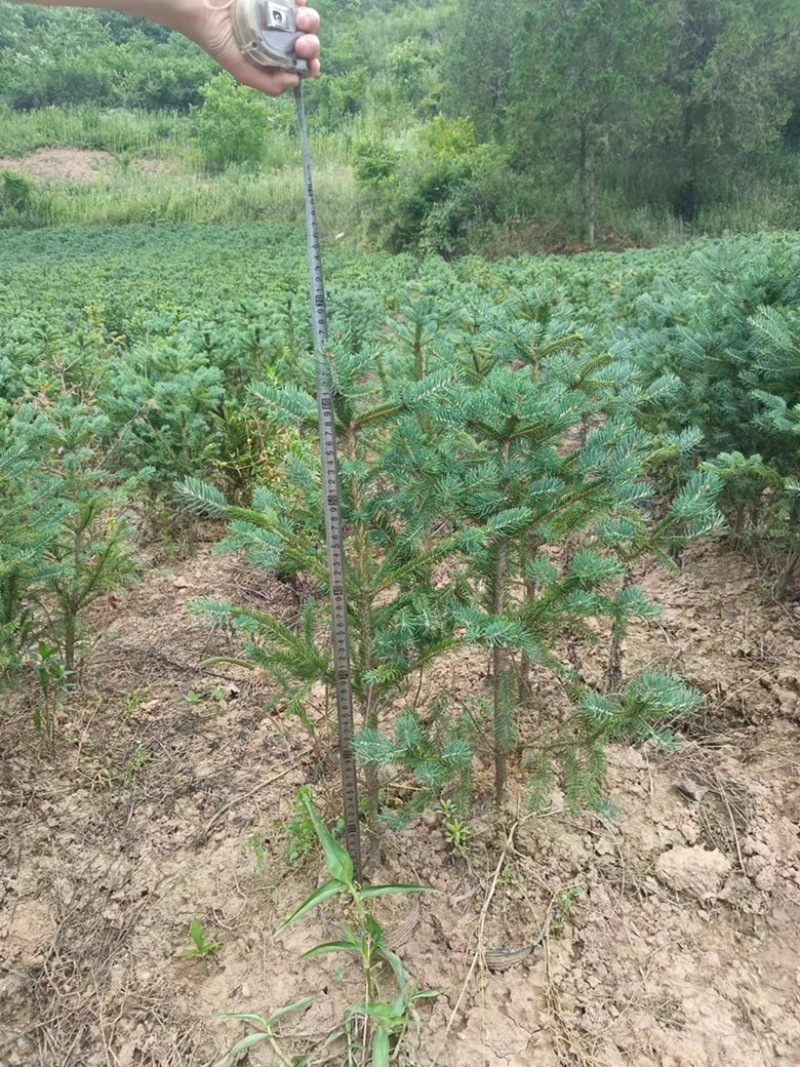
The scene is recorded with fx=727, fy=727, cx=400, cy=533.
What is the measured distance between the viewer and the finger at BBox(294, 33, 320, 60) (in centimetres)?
168

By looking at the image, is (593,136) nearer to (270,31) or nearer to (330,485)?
(270,31)

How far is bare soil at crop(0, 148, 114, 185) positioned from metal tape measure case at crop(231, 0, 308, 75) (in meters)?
40.9

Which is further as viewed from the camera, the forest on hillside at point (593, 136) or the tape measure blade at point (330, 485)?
the forest on hillside at point (593, 136)

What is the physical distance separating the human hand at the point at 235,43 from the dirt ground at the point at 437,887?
1888 millimetres

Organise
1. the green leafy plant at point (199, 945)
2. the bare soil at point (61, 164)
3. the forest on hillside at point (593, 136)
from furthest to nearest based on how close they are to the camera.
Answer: the bare soil at point (61, 164), the forest on hillside at point (593, 136), the green leafy plant at point (199, 945)

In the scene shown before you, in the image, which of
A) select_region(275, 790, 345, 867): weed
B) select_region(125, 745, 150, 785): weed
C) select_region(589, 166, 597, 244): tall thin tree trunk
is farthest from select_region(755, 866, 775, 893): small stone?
select_region(589, 166, 597, 244): tall thin tree trunk

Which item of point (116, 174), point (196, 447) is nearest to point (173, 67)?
point (116, 174)

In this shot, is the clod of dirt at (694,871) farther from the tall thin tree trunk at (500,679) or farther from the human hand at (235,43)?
the human hand at (235,43)

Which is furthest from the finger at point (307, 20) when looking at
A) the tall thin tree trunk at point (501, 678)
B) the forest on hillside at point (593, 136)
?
the forest on hillside at point (593, 136)

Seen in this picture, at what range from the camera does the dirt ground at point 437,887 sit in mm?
1806

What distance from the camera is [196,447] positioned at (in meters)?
3.87

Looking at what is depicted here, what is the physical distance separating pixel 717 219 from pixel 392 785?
2559cm

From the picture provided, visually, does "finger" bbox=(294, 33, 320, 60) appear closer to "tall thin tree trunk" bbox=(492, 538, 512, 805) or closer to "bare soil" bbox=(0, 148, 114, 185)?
"tall thin tree trunk" bbox=(492, 538, 512, 805)

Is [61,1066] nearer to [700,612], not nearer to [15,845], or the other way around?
[15,845]
